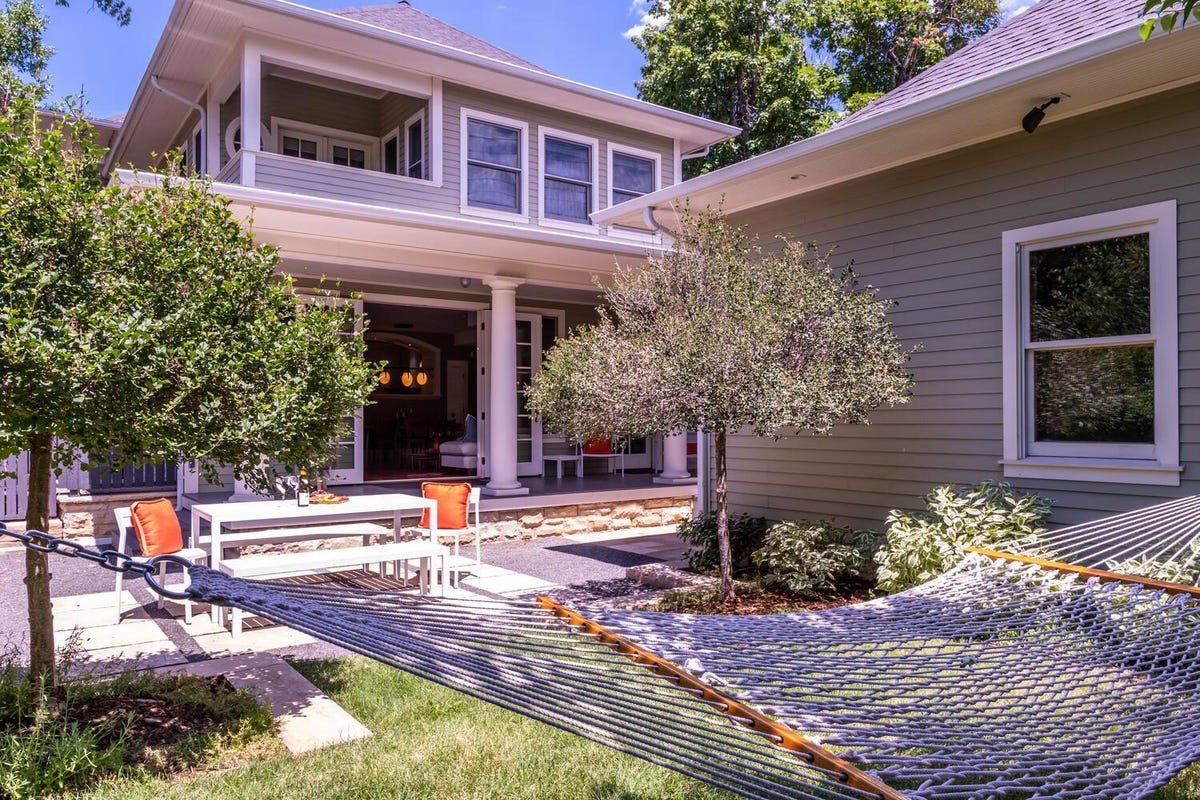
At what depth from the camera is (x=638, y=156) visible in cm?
1151

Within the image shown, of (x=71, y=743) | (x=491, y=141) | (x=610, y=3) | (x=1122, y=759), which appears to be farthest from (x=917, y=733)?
(x=610, y=3)

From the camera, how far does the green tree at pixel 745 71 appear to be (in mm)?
17344

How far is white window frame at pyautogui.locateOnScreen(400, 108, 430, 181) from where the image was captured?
9.64 meters

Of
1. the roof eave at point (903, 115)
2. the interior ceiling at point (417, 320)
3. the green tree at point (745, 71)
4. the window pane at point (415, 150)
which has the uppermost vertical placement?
the green tree at point (745, 71)

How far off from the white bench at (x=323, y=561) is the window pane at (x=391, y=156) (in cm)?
628

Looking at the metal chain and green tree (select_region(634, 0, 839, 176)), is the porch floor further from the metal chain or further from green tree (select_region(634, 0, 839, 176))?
green tree (select_region(634, 0, 839, 176))

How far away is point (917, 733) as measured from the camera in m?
2.10

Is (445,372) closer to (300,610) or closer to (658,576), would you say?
(658,576)

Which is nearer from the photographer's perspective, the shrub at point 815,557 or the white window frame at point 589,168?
the shrub at point 815,557

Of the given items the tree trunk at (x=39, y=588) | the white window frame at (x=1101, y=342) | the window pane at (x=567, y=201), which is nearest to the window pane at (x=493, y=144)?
the window pane at (x=567, y=201)

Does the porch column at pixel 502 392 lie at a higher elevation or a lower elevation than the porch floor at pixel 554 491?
higher

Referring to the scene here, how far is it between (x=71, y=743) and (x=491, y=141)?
854cm

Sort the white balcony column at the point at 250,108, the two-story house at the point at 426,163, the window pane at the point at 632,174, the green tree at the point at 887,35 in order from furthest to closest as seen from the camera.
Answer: the green tree at the point at 887,35
the window pane at the point at 632,174
the white balcony column at the point at 250,108
the two-story house at the point at 426,163

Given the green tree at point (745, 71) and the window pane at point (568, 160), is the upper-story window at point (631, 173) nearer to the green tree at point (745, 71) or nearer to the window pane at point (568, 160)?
the window pane at point (568, 160)
